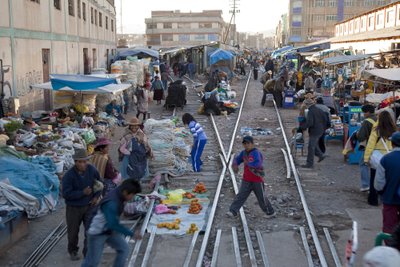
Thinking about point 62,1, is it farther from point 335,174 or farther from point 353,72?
point 335,174

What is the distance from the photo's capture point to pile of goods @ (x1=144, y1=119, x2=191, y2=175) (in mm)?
11930

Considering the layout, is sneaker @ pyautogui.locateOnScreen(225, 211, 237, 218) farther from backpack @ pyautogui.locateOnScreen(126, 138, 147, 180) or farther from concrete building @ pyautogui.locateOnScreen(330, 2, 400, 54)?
concrete building @ pyautogui.locateOnScreen(330, 2, 400, 54)

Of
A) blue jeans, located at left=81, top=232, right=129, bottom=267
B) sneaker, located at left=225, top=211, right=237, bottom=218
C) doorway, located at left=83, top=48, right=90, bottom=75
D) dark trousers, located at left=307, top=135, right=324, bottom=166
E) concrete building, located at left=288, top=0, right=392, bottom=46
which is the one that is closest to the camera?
blue jeans, located at left=81, top=232, right=129, bottom=267

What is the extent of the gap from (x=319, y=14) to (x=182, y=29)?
27.1 metres

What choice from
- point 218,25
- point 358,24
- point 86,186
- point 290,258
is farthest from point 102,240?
point 218,25

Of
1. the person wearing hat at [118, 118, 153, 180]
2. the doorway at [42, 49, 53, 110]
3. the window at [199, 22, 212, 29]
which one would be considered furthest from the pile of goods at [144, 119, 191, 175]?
the window at [199, 22, 212, 29]

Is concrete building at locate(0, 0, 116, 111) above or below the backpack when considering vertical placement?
above

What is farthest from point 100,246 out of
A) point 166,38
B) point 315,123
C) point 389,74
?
point 166,38

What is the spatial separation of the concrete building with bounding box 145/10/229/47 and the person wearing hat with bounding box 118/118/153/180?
9086 centimetres

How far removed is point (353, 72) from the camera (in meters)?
24.5

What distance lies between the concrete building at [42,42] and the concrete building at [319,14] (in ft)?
204

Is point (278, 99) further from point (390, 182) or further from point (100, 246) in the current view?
point (100, 246)

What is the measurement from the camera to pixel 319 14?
88.7m

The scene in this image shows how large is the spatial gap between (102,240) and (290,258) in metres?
2.86
